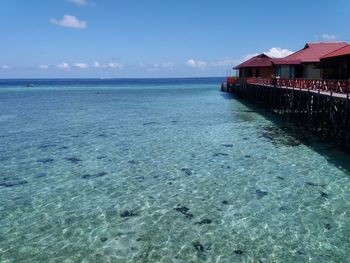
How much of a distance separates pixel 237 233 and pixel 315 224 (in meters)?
2.03

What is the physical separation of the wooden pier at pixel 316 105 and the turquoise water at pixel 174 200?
5.66 feet

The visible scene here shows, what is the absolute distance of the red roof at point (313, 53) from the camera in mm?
31583

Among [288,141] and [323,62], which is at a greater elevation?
[323,62]

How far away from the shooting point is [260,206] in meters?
9.84

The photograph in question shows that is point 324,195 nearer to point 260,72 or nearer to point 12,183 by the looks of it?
point 12,183

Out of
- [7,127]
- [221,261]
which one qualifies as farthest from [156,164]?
[7,127]

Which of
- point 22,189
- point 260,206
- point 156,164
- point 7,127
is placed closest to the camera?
point 260,206

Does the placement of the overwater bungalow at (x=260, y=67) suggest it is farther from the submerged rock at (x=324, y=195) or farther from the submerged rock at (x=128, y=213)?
the submerged rock at (x=128, y=213)

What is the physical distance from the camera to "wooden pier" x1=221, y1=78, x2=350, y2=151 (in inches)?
675

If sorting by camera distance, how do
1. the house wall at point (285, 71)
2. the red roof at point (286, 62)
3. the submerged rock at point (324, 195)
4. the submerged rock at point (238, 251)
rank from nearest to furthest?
the submerged rock at point (238, 251) → the submerged rock at point (324, 195) → the red roof at point (286, 62) → the house wall at point (285, 71)

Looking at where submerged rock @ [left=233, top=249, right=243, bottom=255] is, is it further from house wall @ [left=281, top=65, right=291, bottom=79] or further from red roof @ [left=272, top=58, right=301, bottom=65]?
house wall @ [left=281, top=65, right=291, bottom=79]

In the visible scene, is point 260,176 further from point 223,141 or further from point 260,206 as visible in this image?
point 223,141

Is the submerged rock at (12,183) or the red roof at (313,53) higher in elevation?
the red roof at (313,53)

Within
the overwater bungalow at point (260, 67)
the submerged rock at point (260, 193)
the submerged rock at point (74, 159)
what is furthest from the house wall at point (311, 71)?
the submerged rock at point (74, 159)
